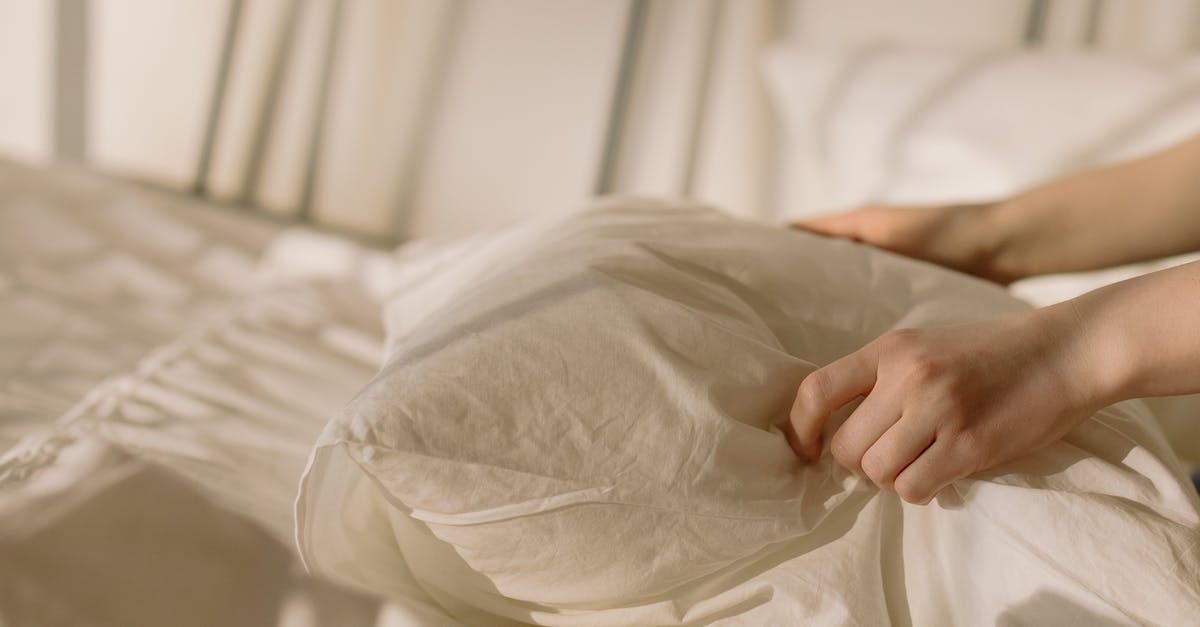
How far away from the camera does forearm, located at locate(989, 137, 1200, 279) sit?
0.86m

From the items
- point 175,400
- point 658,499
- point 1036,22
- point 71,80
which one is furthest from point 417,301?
point 71,80

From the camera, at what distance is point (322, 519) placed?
545 millimetres

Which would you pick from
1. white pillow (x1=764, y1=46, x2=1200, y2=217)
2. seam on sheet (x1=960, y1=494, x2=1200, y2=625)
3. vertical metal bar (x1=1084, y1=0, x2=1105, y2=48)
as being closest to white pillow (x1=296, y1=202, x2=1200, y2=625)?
seam on sheet (x1=960, y1=494, x2=1200, y2=625)

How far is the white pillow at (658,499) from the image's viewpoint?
0.51 meters

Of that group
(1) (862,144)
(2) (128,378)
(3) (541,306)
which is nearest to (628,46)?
(1) (862,144)

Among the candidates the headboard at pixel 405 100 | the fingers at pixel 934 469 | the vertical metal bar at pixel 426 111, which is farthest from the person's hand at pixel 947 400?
the vertical metal bar at pixel 426 111

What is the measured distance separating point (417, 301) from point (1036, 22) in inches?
52.9

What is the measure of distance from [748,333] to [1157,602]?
24 cm

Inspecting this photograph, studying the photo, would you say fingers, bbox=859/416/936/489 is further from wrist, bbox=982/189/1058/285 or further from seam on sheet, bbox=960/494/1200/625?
wrist, bbox=982/189/1058/285

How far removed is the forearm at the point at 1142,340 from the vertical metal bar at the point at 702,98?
1448mm

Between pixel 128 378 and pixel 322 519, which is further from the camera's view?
pixel 128 378

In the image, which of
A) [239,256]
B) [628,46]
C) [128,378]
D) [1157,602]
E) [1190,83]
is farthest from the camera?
[628,46]

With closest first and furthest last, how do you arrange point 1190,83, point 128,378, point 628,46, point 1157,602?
1. point 1157,602
2. point 128,378
3. point 1190,83
4. point 628,46

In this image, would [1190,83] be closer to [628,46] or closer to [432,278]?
[432,278]
